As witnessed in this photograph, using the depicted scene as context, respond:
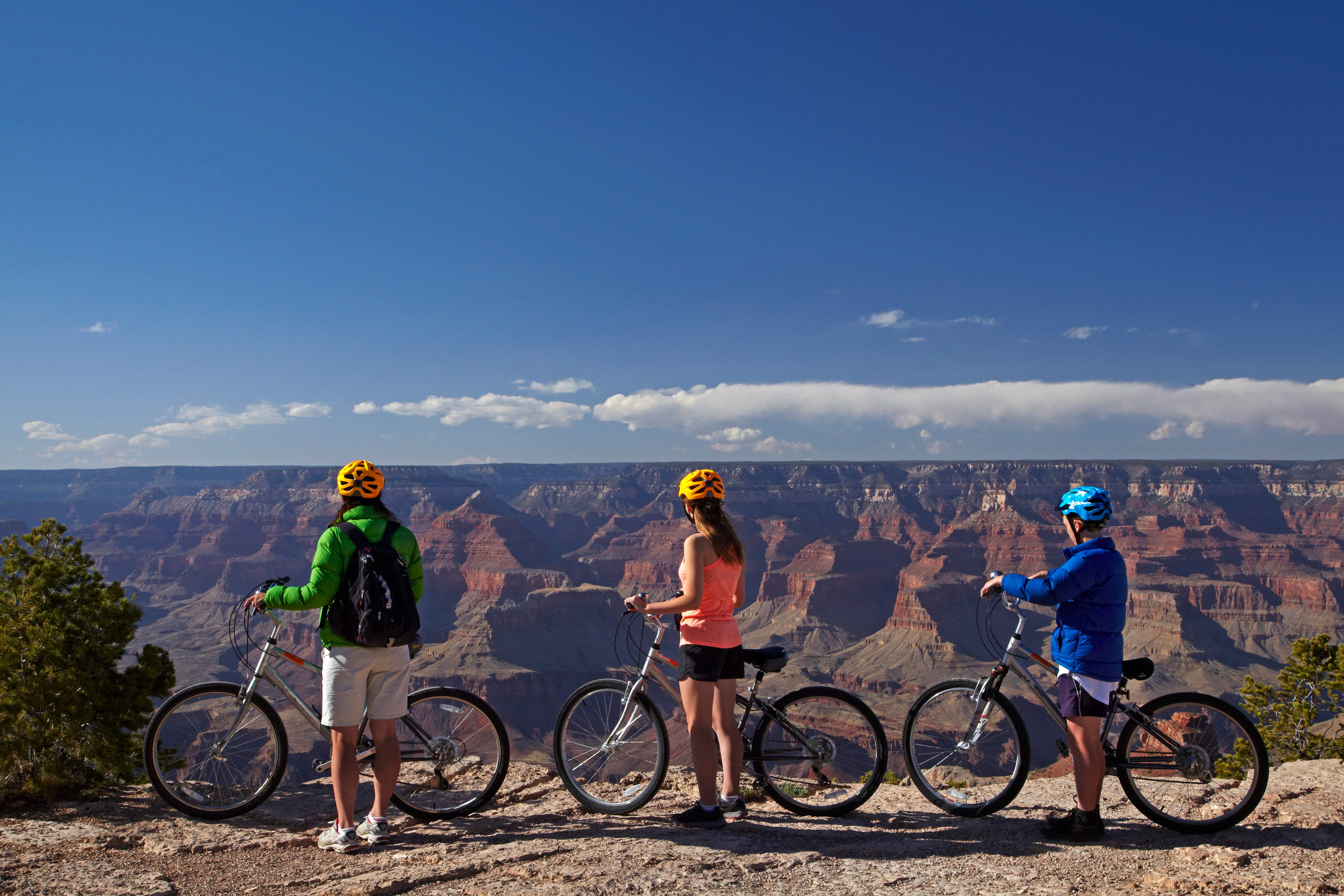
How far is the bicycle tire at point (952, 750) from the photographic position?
202 inches

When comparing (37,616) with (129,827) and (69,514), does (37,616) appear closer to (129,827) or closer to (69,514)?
(129,827)

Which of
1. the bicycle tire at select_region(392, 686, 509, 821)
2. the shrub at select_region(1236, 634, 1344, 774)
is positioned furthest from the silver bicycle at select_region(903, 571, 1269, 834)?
the shrub at select_region(1236, 634, 1344, 774)

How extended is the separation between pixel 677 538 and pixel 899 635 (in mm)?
57324

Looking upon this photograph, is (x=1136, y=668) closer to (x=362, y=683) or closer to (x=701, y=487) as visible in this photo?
(x=701, y=487)

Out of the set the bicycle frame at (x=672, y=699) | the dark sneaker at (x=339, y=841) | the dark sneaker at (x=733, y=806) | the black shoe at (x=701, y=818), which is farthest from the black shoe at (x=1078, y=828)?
the dark sneaker at (x=339, y=841)

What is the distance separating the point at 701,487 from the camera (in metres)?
4.86

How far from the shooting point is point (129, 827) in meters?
5.14

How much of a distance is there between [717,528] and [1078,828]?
2990 mm

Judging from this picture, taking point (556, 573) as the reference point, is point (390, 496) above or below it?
above

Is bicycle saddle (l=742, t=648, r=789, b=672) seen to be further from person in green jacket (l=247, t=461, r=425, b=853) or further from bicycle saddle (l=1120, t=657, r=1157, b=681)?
person in green jacket (l=247, t=461, r=425, b=853)

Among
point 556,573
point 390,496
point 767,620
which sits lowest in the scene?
point 767,620

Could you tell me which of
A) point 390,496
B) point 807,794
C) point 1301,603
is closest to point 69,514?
point 390,496

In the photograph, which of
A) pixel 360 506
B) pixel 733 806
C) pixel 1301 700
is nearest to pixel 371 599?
pixel 360 506

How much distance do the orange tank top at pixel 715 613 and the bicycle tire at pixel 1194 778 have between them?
2.75 metres
